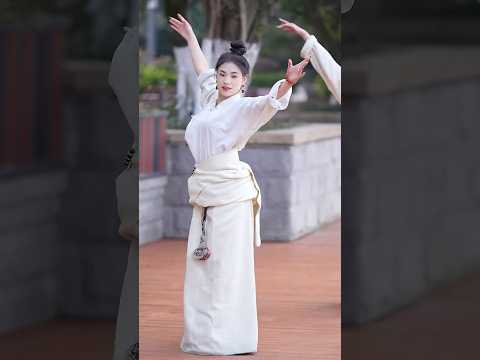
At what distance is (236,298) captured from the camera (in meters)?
4.54

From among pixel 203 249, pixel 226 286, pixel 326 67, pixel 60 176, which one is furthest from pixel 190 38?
pixel 60 176

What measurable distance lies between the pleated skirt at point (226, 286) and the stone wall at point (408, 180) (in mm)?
1295

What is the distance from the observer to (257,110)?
14.4 ft

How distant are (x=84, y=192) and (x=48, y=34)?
0.45 metres

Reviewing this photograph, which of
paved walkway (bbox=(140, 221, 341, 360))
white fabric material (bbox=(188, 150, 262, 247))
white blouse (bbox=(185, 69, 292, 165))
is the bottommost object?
paved walkway (bbox=(140, 221, 341, 360))

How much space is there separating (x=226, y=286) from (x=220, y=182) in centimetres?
40

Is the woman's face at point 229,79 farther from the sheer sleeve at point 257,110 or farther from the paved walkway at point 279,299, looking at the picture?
the paved walkway at point 279,299

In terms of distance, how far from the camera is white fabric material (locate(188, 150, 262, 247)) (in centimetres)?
452

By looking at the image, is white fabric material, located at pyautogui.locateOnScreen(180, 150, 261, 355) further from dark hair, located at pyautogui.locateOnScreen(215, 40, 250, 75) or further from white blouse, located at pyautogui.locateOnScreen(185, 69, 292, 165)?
dark hair, located at pyautogui.locateOnScreen(215, 40, 250, 75)

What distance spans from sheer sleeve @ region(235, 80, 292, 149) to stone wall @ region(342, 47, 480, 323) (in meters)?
0.98

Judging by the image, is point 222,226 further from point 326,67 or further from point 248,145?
point 248,145

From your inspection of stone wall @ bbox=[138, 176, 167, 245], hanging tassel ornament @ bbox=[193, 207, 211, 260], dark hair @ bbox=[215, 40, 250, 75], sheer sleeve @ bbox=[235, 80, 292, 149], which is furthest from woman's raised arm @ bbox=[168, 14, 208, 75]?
stone wall @ bbox=[138, 176, 167, 245]

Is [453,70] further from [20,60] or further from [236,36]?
[236,36]

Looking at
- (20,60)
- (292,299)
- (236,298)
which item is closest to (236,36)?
(292,299)
